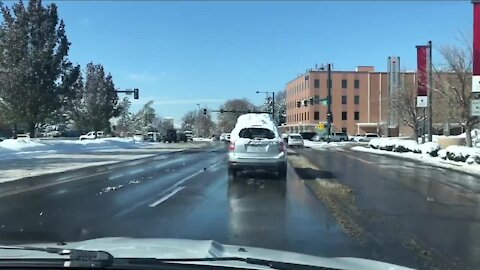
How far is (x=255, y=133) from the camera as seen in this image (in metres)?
18.1

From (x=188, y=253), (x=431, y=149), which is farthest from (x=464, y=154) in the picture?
(x=188, y=253)

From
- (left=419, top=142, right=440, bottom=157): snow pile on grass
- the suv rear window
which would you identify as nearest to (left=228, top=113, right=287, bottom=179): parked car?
the suv rear window

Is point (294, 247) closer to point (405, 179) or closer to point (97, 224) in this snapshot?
point (97, 224)

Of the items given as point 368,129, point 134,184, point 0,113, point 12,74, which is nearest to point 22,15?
point 12,74

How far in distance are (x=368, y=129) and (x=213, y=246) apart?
110 meters

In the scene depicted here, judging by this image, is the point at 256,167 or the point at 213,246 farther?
the point at 256,167

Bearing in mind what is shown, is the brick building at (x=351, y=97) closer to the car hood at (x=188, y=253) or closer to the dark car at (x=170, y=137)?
the dark car at (x=170, y=137)

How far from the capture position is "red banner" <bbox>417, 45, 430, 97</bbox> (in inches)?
1390

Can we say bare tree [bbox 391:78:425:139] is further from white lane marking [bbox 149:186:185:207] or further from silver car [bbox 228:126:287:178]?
white lane marking [bbox 149:186:185:207]

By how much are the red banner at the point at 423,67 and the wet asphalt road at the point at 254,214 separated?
19.2 metres

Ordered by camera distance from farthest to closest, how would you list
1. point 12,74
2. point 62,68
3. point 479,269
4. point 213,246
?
point 62,68 → point 12,74 → point 479,269 → point 213,246

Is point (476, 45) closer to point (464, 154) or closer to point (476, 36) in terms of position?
point (476, 36)

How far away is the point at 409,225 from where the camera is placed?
30.7ft

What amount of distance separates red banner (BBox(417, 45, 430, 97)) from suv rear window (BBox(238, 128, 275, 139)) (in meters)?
20.4
